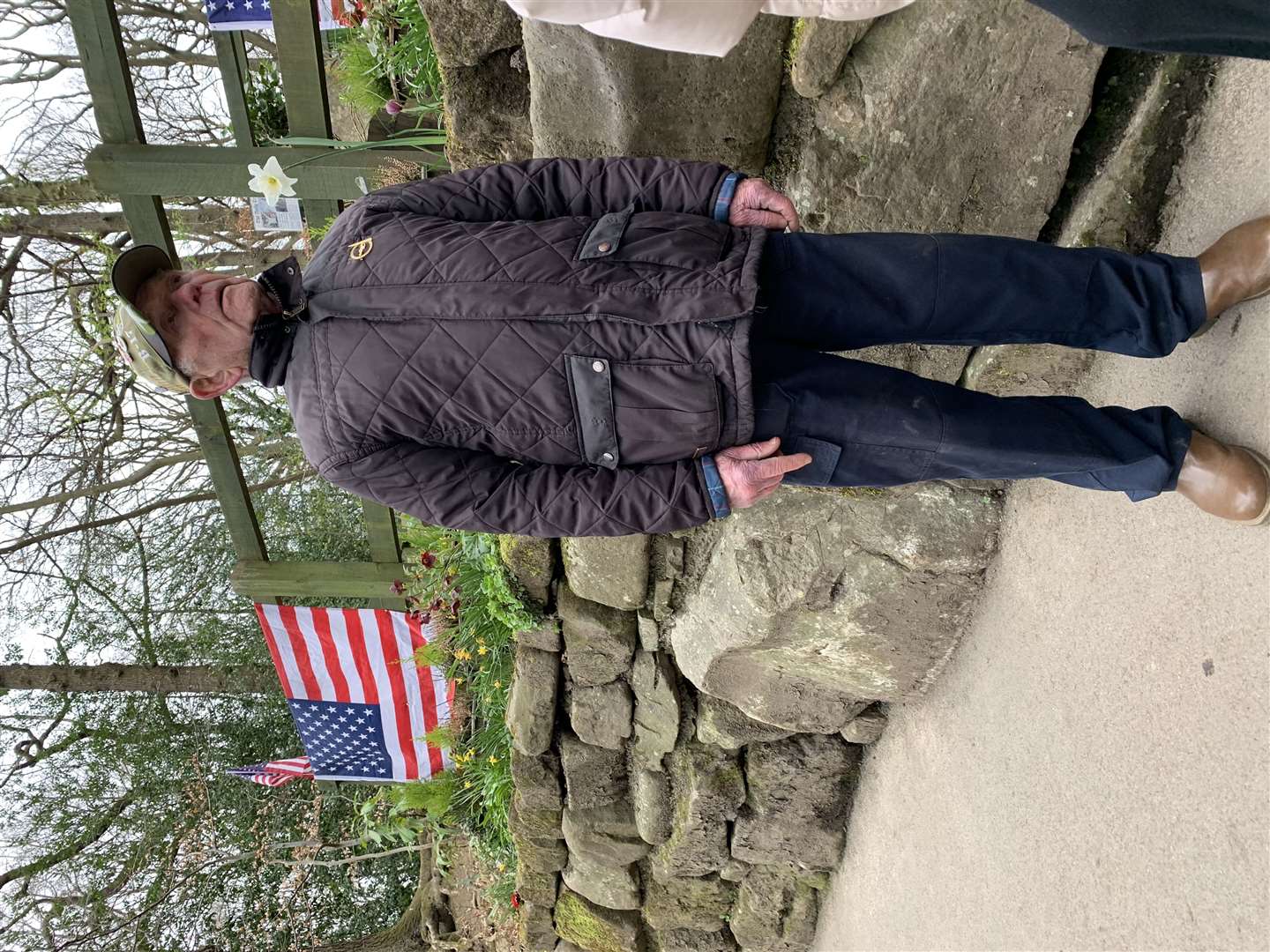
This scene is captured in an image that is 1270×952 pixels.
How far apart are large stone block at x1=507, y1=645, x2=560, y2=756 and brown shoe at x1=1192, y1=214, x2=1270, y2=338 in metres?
2.95

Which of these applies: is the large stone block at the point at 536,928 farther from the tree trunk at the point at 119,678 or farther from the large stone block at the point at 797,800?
the tree trunk at the point at 119,678

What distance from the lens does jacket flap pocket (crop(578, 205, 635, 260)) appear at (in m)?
1.97

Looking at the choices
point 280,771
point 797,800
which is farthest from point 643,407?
point 280,771

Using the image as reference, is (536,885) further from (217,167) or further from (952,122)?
(952,122)

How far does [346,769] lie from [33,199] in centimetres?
402

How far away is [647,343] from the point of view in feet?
6.42

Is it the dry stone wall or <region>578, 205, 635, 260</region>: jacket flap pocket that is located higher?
<region>578, 205, 635, 260</region>: jacket flap pocket

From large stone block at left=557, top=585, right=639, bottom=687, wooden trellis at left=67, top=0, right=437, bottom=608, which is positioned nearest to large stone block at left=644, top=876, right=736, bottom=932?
large stone block at left=557, top=585, right=639, bottom=687

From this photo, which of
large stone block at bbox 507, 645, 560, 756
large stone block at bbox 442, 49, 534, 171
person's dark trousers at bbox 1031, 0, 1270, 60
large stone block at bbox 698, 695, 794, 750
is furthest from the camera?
large stone block at bbox 507, 645, 560, 756

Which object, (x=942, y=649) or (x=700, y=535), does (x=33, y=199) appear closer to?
(x=700, y=535)

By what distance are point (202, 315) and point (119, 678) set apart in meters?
6.06

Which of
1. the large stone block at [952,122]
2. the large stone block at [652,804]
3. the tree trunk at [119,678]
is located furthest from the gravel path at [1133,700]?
the tree trunk at [119,678]

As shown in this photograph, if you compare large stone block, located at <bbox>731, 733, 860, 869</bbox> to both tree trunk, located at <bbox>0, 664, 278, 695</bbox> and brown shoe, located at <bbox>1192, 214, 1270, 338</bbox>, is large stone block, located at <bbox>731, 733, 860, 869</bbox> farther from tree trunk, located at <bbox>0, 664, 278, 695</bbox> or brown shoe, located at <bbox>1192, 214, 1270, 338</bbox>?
tree trunk, located at <bbox>0, 664, 278, 695</bbox>

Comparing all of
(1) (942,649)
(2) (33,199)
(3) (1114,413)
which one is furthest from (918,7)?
(2) (33,199)
